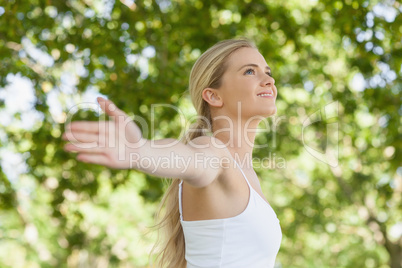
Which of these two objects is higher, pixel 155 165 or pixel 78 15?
pixel 78 15

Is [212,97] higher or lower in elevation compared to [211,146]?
higher

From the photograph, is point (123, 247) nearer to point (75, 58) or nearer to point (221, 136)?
point (75, 58)

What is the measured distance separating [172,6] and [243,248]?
17.9 ft

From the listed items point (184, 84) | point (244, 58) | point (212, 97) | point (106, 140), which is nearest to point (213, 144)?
point (212, 97)

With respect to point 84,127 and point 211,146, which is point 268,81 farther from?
point 84,127

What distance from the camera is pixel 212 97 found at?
262 centimetres

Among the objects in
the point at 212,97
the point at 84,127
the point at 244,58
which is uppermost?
the point at 244,58

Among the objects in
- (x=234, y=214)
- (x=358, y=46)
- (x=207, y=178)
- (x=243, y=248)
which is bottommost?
(x=243, y=248)

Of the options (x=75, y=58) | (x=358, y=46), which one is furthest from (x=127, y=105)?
(x=358, y=46)

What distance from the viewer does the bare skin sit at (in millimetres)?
1549

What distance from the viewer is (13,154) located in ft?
30.4

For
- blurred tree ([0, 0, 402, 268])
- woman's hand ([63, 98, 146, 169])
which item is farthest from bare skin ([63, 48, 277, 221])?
blurred tree ([0, 0, 402, 268])

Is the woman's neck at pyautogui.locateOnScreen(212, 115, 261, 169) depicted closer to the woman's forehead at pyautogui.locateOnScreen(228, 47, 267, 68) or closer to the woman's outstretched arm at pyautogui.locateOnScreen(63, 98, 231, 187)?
the woman's forehead at pyautogui.locateOnScreen(228, 47, 267, 68)

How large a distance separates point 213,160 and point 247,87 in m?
0.54
